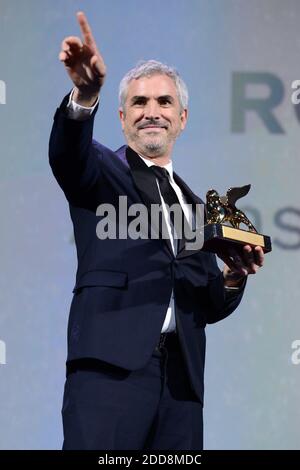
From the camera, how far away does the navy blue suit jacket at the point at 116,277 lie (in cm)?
165

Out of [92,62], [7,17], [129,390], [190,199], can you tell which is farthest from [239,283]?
[7,17]

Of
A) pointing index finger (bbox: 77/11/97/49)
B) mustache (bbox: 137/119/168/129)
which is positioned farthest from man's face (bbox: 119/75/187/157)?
pointing index finger (bbox: 77/11/97/49)

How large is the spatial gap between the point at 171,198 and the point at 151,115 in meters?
0.21

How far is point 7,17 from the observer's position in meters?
2.61

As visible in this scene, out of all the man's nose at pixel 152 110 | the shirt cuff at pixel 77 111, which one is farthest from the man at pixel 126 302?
the man's nose at pixel 152 110

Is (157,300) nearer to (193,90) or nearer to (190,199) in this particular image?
(190,199)

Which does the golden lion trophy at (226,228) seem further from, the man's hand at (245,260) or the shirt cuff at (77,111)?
the shirt cuff at (77,111)

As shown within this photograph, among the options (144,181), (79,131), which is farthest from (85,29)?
(144,181)

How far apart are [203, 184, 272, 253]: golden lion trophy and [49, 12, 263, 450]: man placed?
0.04 m

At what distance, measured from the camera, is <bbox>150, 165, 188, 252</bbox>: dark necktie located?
6.03 ft

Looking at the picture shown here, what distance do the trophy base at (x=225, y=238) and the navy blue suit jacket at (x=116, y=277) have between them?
7 centimetres

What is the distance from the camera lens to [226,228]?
1715mm

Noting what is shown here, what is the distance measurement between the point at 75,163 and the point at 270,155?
45.0 inches

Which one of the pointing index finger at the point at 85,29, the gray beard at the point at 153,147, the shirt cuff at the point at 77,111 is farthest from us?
the gray beard at the point at 153,147
